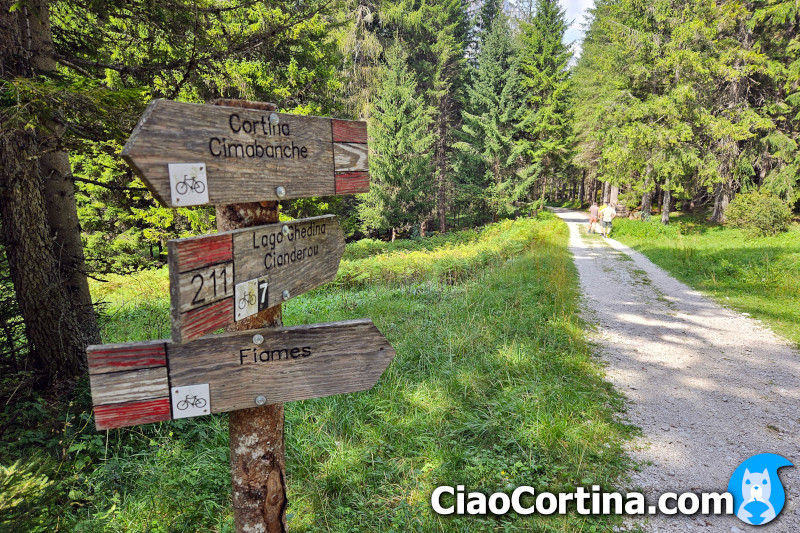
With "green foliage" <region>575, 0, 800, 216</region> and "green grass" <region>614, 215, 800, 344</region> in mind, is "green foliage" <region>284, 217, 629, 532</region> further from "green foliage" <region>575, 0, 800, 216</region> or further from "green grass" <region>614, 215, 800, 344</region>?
"green foliage" <region>575, 0, 800, 216</region>

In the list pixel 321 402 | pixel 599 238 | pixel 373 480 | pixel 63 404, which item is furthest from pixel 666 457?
pixel 599 238

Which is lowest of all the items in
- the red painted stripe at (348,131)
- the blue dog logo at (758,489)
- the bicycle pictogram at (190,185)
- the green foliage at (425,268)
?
the blue dog logo at (758,489)

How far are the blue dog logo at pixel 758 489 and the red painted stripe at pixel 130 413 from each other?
3813mm

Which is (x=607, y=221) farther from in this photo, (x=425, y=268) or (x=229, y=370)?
(x=229, y=370)

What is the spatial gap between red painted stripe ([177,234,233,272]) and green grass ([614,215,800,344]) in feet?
26.1

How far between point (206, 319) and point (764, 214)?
1965 cm

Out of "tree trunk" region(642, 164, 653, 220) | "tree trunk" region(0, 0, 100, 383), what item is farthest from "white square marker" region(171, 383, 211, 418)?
"tree trunk" region(642, 164, 653, 220)

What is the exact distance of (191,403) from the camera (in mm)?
1491

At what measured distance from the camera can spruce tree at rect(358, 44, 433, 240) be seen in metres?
21.3

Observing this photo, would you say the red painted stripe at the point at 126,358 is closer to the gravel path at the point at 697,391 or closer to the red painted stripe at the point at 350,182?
the red painted stripe at the point at 350,182

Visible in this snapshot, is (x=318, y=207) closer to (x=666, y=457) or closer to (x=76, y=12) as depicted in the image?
(x=76, y=12)

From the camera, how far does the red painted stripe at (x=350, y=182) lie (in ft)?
6.28

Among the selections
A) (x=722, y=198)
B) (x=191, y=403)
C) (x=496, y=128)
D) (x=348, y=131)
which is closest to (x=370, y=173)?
(x=496, y=128)

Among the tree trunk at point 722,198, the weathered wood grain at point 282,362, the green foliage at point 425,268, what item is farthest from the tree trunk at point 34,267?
the tree trunk at point 722,198
